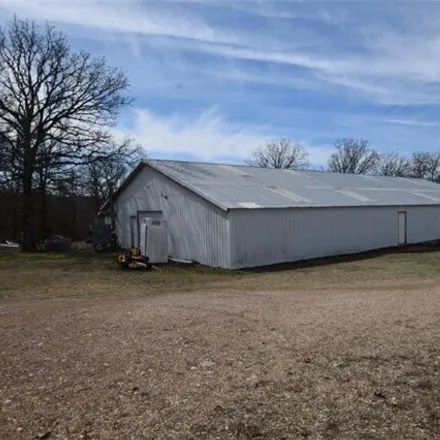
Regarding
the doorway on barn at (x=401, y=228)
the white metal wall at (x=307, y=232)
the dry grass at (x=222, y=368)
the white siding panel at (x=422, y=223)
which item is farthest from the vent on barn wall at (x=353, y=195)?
the dry grass at (x=222, y=368)

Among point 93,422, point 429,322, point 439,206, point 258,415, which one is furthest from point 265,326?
point 439,206

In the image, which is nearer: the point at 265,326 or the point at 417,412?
the point at 417,412

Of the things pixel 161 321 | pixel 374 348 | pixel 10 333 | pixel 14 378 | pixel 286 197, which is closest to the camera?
pixel 14 378

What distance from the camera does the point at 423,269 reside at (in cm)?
1717

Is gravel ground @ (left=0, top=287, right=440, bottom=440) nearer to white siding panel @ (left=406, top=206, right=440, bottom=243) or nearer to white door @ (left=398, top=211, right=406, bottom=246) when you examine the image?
white door @ (left=398, top=211, right=406, bottom=246)

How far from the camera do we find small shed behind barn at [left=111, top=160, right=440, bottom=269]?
19484 millimetres

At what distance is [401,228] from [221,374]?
81.4ft

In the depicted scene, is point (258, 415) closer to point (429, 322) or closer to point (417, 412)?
point (417, 412)

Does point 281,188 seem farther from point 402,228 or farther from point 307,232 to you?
point 402,228

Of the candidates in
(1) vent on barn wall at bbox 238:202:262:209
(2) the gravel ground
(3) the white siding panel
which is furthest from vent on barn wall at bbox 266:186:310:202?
(2) the gravel ground

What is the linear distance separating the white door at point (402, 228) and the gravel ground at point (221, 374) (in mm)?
20114

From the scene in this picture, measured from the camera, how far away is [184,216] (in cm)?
2120

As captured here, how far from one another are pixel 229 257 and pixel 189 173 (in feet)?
19.3

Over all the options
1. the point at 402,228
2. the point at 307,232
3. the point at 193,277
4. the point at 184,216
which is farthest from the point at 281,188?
the point at 193,277
